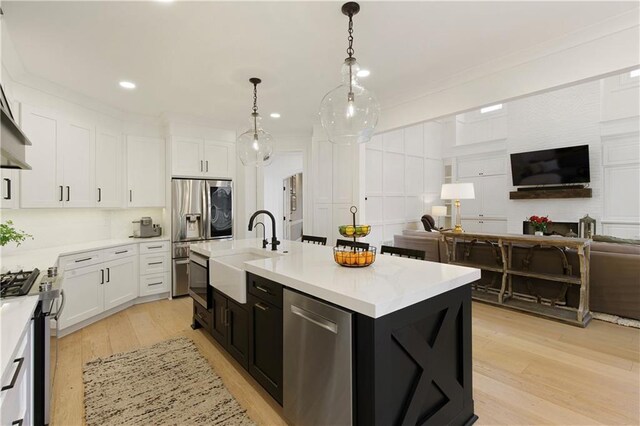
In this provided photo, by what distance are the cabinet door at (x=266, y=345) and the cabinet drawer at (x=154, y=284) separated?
282cm

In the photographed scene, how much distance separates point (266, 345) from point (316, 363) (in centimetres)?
59

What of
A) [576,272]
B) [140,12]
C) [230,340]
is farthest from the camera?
[576,272]

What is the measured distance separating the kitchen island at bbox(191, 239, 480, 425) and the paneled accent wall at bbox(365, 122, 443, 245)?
3.82 metres

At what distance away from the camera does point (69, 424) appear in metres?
1.93

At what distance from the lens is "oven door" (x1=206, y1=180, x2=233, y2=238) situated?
4777 millimetres

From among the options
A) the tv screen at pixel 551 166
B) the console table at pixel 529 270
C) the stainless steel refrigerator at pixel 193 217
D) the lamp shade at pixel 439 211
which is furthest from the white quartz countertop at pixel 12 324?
the tv screen at pixel 551 166

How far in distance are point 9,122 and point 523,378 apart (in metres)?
3.52

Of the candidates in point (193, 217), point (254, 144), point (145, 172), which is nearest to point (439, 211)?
point (254, 144)

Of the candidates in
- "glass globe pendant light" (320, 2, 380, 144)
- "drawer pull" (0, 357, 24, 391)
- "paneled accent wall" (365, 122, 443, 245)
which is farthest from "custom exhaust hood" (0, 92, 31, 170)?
"paneled accent wall" (365, 122, 443, 245)

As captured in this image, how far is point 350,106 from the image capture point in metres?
2.13

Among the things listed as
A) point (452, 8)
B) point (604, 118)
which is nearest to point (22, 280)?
point (452, 8)

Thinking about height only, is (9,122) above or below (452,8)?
below

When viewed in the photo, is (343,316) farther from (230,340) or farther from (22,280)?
(22,280)

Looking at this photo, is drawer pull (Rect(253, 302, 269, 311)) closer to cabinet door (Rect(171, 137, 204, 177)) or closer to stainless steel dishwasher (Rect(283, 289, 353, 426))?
stainless steel dishwasher (Rect(283, 289, 353, 426))
